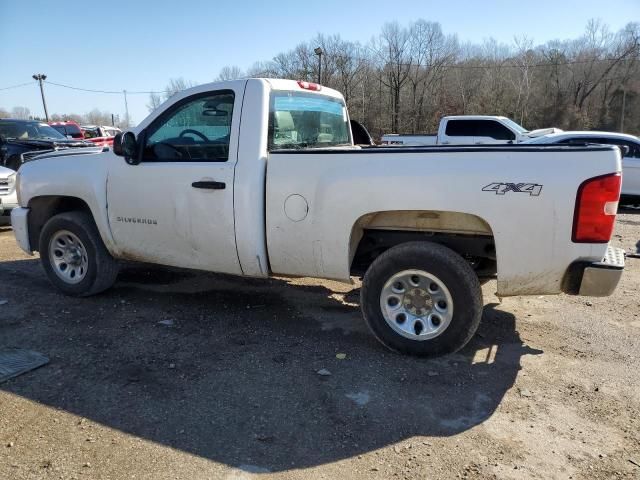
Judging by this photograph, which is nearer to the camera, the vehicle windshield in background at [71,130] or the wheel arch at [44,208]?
the wheel arch at [44,208]

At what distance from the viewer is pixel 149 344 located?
3.99 m

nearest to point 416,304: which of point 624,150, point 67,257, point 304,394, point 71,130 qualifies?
point 304,394

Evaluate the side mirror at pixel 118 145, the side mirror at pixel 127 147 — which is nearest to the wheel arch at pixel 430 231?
the side mirror at pixel 127 147

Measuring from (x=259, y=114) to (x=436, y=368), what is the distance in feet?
7.78

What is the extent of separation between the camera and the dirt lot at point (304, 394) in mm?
2594

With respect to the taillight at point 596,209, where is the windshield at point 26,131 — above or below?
above

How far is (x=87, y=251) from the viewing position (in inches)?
192

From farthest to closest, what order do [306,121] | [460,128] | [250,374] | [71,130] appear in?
1. [71,130]
2. [460,128]
3. [306,121]
4. [250,374]

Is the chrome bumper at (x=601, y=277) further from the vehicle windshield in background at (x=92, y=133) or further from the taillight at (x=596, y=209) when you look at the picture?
the vehicle windshield in background at (x=92, y=133)

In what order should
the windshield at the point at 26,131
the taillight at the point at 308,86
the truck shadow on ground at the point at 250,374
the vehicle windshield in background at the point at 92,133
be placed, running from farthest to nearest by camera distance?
the vehicle windshield in background at the point at 92,133, the windshield at the point at 26,131, the taillight at the point at 308,86, the truck shadow on ground at the point at 250,374

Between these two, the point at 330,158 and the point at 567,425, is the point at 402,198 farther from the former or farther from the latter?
the point at 567,425

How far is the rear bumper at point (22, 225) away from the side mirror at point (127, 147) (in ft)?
5.10

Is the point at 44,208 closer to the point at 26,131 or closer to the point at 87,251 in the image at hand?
the point at 87,251

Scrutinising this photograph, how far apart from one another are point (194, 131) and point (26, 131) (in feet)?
35.3
